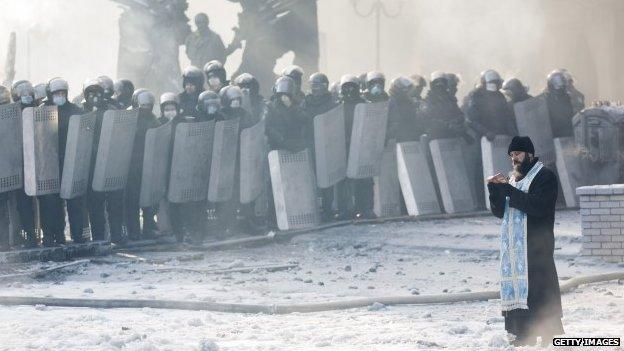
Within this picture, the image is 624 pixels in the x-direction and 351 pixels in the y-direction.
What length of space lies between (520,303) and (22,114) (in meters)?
8.37

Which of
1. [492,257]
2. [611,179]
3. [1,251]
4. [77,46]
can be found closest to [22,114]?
[1,251]

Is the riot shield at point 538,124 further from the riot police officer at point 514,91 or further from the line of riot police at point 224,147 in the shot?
the riot police officer at point 514,91

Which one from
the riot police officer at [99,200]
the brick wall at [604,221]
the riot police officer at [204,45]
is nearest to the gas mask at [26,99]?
the riot police officer at [99,200]

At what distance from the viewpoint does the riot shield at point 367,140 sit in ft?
60.2

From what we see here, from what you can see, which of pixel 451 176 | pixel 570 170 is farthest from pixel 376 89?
pixel 570 170

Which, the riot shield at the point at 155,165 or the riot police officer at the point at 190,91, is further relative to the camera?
the riot police officer at the point at 190,91

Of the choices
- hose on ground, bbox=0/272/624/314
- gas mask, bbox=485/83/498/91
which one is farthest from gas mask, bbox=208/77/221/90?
hose on ground, bbox=0/272/624/314

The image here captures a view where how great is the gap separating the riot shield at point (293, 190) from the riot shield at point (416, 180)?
4.55ft

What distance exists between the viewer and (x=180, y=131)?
56.4ft

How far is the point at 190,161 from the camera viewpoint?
1731cm

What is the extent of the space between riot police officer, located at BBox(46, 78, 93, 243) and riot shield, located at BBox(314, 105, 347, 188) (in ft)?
10.7

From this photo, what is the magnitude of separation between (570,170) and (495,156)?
3.75 feet

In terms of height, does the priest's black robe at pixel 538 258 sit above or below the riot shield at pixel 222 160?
below

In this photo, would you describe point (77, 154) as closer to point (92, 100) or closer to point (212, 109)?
point (92, 100)
